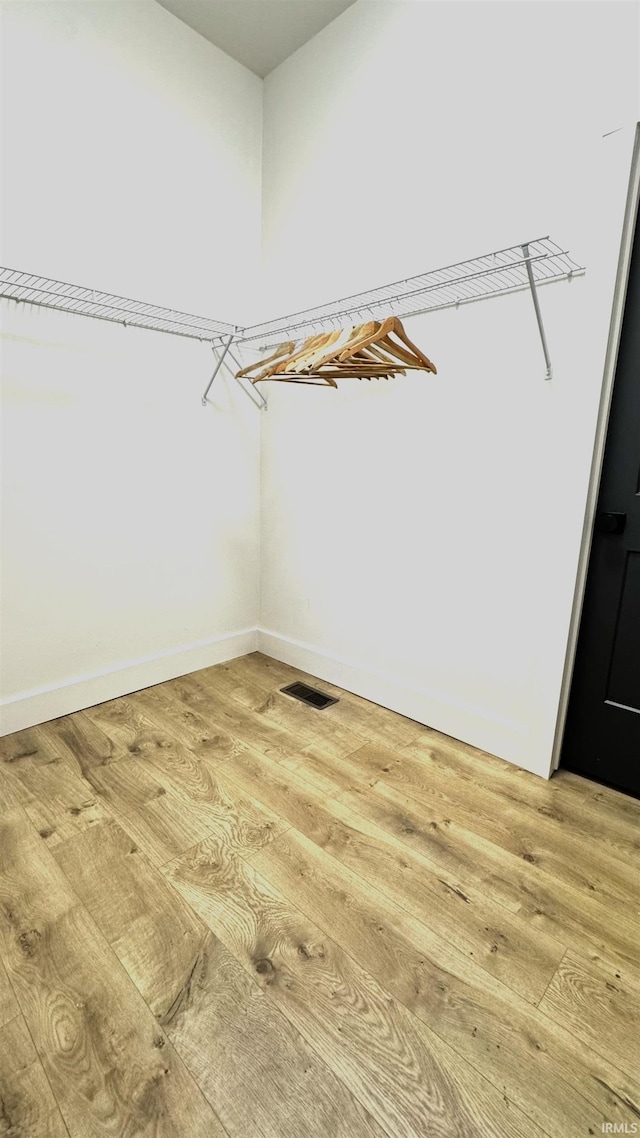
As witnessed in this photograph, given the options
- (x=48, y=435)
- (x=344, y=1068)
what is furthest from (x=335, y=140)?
(x=344, y=1068)

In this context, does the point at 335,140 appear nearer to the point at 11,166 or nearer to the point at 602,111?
the point at 602,111

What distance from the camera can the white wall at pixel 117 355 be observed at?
1801 mm

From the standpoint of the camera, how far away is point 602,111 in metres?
1.43

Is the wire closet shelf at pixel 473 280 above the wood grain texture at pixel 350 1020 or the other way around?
above

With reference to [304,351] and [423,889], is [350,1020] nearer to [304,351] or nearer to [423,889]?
[423,889]

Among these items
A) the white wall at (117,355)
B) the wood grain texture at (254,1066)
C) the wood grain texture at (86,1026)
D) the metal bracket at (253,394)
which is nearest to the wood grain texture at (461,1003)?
the wood grain texture at (254,1066)

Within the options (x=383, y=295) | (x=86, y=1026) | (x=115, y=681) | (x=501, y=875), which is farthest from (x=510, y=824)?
(x=383, y=295)

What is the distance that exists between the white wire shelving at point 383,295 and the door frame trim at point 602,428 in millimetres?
133

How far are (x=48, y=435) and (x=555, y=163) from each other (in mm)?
1969

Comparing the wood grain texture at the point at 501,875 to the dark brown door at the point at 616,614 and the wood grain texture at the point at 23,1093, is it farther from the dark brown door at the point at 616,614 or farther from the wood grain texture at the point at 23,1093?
the wood grain texture at the point at 23,1093

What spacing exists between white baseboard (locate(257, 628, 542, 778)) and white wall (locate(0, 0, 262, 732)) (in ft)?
1.67

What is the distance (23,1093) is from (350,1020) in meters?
0.59

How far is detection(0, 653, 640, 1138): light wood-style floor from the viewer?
34.3 inches

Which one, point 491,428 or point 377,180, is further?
point 377,180
